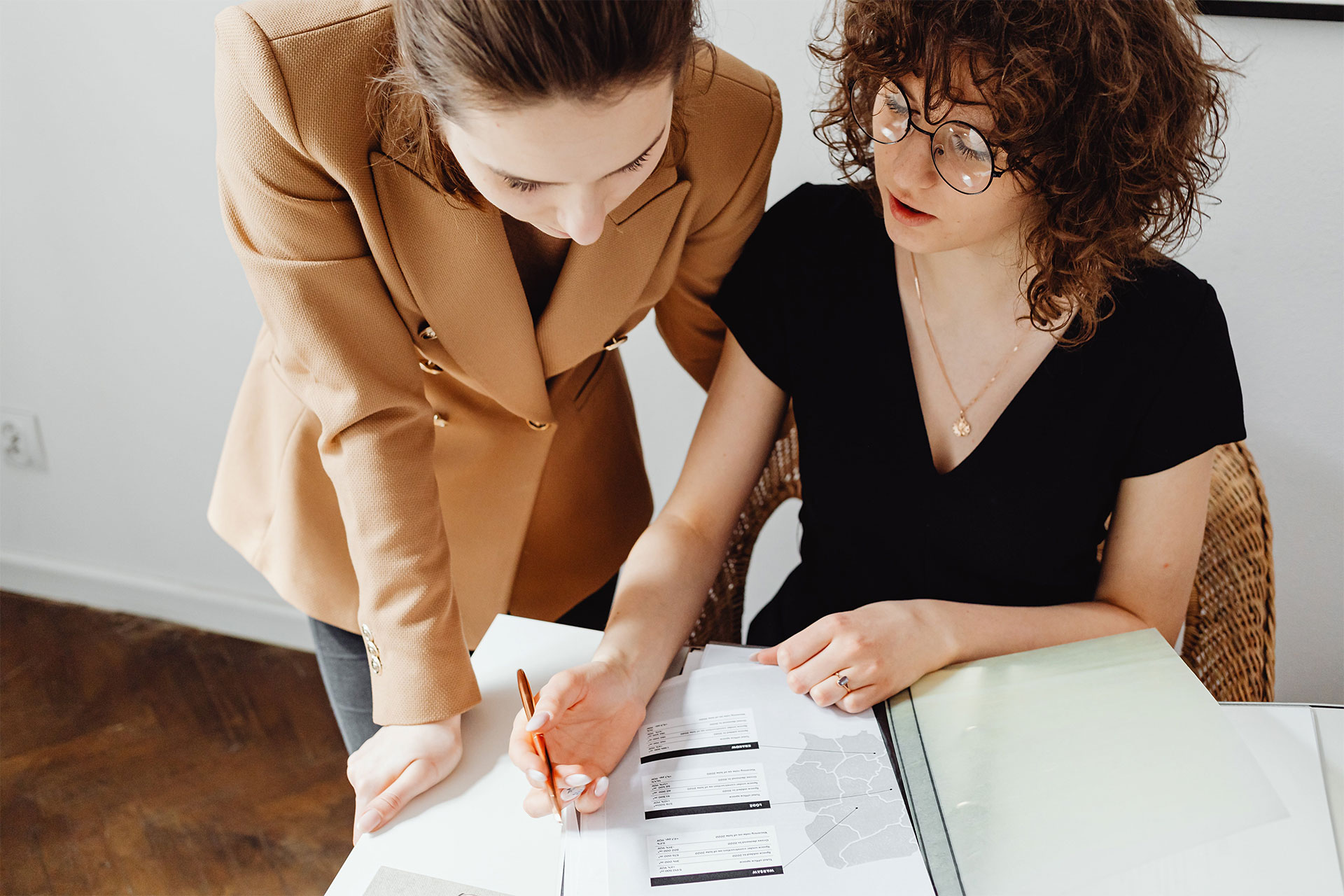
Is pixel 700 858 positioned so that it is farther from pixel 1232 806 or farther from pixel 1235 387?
pixel 1235 387

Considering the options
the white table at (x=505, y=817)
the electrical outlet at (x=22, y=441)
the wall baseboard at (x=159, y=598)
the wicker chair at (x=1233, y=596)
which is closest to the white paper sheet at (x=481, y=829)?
the white table at (x=505, y=817)

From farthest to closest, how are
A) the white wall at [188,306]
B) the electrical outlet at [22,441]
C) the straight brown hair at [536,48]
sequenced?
1. the electrical outlet at [22,441]
2. the white wall at [188,306]
3. the straight brown hair at [536,48]

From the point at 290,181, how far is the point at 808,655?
2.20 feet

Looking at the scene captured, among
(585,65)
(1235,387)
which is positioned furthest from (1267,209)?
(585,65)

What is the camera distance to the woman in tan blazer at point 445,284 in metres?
0.75

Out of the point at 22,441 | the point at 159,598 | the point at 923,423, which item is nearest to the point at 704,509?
the point at 923,423

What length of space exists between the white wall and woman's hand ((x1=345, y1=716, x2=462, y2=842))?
3.10 ft

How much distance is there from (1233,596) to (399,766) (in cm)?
104

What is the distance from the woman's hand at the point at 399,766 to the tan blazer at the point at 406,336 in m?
0.02

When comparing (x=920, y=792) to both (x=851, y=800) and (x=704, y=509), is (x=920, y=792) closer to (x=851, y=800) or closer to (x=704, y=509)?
(x=851, y=800)

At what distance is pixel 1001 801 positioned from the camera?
818 millimetres

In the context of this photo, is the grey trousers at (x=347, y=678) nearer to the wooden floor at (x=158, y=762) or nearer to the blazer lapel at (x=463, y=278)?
the blazer lapel at (x=463, y=278)

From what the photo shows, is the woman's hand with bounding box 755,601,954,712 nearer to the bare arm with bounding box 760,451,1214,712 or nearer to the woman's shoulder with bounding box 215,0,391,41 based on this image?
the bare arm with bounding box 760,451,1214,712

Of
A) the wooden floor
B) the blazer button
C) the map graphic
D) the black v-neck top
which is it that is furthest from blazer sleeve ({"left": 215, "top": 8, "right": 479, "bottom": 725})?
the wooden floor
